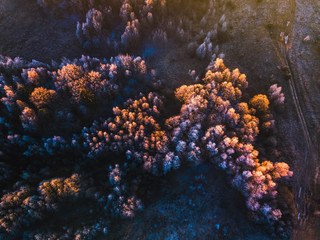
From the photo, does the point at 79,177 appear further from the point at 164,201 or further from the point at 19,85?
the point at 19,85

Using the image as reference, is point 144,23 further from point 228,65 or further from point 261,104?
point 261,104

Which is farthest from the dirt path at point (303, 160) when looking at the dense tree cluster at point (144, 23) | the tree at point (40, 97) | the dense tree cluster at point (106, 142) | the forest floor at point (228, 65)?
the tree at point (40, 97)

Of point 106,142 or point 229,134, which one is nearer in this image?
point 106,142

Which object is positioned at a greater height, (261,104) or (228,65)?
(228,65)

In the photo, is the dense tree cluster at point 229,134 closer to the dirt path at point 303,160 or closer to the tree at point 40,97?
the dirt path at point 303,160

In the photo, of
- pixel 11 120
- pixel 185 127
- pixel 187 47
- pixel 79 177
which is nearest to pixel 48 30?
pixel 11 120

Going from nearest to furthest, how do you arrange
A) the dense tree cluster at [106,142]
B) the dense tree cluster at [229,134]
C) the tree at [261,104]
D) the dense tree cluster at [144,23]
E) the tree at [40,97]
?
the dense tree cluster at [106,142]
the dense tree cluster at [229,134]
the tree at [261,104]
the tree at [40,97]
the dense tree cluster at [144,23]

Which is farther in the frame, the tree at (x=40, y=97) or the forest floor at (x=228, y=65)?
the tree at (x=40, y=97)

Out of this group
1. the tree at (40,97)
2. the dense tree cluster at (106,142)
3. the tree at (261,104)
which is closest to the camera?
the dense tree cluster at (106,142)

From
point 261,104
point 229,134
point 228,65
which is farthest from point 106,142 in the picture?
point 228,65
